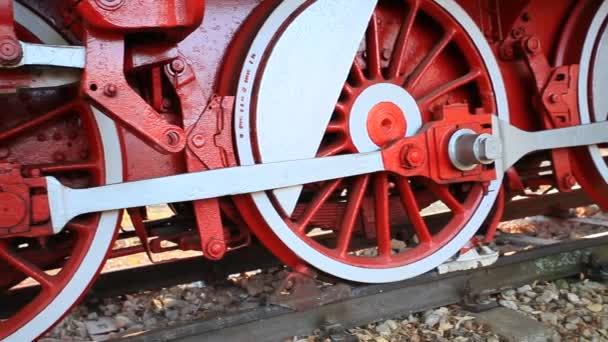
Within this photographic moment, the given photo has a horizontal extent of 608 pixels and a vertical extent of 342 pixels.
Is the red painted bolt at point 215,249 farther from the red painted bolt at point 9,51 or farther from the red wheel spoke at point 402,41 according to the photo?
the red wheel spoke at point 402,41

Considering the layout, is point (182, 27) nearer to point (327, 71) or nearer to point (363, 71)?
point (327, 71)

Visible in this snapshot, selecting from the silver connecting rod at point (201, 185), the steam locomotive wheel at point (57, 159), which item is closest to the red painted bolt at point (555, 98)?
the silver connecting rod at point (201, 185)

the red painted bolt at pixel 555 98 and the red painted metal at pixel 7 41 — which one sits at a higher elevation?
the red painted metal at pixel 7 41

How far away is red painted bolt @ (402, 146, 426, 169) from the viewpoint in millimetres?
2594

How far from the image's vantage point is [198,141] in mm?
2270

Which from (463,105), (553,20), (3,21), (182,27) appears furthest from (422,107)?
(3,21)

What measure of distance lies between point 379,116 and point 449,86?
18.0 inches

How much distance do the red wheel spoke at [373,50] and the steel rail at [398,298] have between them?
95 cm

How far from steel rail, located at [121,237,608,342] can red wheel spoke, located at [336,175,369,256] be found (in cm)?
20

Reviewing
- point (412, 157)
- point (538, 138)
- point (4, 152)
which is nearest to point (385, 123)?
point (412, 157)

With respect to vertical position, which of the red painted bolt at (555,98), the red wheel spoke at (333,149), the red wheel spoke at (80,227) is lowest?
the red wheel spoke at (80,227)

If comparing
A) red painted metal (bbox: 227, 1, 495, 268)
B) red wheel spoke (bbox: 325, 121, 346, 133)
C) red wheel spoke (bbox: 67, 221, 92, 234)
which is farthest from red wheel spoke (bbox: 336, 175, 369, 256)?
red wheel spoke (bbox: 67, 221, 92, 234)

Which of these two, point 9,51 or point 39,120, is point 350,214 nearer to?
point 39,120

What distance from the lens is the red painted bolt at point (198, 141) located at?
226 centimetres
